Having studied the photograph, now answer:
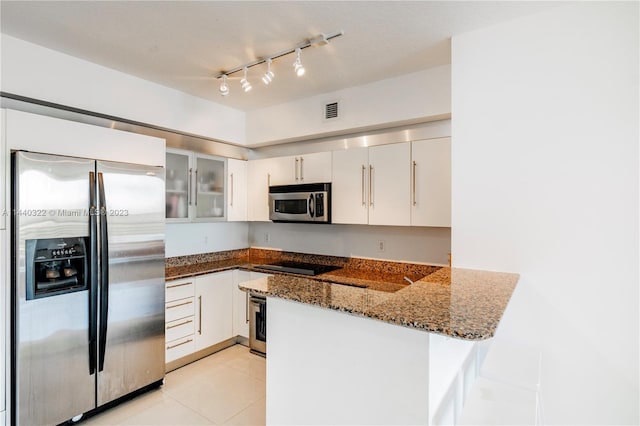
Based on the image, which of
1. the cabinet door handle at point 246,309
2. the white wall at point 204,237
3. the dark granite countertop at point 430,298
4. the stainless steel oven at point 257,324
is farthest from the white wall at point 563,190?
the white wall at point 204,237

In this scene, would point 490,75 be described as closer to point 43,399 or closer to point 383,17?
point 383,17

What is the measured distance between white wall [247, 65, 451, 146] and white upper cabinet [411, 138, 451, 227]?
0.92ft

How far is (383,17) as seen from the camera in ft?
6.41

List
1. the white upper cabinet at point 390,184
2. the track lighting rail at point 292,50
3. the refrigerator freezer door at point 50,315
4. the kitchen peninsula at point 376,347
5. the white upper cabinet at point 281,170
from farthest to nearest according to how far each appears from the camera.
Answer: the white upper cabinet at point 281,170 < the white upper cabinet at point 390,184 < the track lighting rail at point 292,50 < the refrigerator freezer door at point 50,315 < the kitchen peninsula at point 376,347

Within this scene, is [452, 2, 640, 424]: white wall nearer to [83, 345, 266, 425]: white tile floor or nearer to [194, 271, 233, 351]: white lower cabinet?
[83, 345, 266, 425]: white tile floor

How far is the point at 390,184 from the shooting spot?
114 inches

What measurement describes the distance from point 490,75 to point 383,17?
0.73m

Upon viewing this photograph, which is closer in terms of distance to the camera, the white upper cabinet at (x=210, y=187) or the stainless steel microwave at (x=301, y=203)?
the stainless steel microwave at (x=301, y=203)

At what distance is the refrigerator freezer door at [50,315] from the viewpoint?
6.67 feet

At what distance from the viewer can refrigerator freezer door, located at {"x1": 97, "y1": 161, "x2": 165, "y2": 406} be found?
7.92ft

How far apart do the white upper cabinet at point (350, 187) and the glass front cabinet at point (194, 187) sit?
4.23ft

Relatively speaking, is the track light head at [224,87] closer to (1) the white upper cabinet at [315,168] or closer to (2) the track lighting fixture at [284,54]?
(2) the track lighting fixture at [284,54]

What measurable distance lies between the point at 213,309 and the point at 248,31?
100 inches

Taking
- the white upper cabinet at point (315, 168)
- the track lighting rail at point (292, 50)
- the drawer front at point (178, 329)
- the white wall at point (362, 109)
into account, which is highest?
the track lighting rail at point (292, 50)
